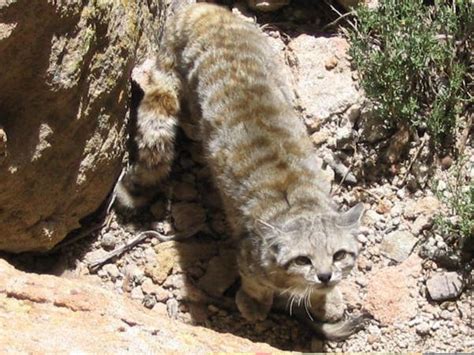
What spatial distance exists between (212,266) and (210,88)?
1.27m

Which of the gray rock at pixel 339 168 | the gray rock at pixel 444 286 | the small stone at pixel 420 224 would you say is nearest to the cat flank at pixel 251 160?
the gray rock at pixel 339 168

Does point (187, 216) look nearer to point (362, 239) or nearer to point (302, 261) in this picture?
point (362, 239)

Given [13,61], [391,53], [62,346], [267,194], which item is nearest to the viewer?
[62,346]

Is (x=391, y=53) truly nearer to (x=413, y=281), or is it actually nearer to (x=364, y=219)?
(x=364, y=219)

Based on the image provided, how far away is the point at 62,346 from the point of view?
3.57 m

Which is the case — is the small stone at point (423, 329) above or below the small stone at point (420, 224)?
below

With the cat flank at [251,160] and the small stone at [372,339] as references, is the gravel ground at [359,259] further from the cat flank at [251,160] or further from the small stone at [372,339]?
the cat flank at [251,160]

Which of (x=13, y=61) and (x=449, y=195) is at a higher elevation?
(x=13, y=61)

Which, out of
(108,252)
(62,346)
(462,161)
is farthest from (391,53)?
(62,346)

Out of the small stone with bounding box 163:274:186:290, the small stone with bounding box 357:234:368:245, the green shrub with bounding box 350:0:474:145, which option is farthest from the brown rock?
the small stone with bounding box 163:274:186:290

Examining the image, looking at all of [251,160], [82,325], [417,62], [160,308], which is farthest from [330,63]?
[82,325]

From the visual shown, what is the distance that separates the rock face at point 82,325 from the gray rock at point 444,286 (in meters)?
2.07

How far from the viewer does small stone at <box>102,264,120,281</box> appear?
5.99 meters

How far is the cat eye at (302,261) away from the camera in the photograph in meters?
5.00
